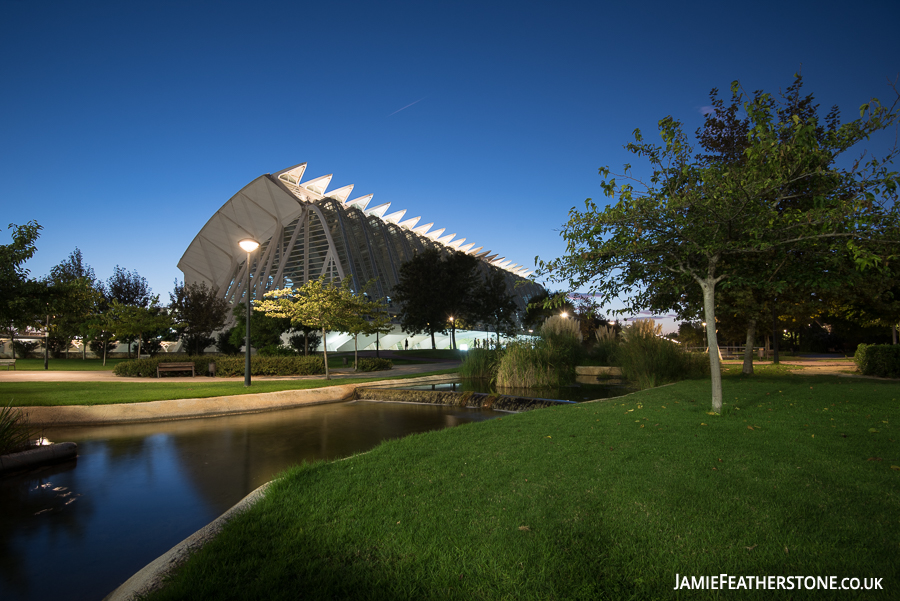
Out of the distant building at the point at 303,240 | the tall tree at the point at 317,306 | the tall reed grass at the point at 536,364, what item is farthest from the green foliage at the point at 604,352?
the distant building at the point at 303,240

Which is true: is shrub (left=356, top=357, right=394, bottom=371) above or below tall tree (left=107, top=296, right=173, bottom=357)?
below

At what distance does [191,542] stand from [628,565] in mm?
2931

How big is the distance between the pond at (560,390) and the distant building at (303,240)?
1104 inches

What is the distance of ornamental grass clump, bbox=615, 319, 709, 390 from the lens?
1423 centimetres

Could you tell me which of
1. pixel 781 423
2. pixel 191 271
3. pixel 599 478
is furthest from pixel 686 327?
pixel 191 271

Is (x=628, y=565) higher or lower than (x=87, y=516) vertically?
higher

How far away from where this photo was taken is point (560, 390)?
46.7ft

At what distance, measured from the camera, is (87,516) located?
15.0ft

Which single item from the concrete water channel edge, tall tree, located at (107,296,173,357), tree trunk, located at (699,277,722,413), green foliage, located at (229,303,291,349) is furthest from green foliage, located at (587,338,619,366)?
tall tree, located at (107,296,173,357)

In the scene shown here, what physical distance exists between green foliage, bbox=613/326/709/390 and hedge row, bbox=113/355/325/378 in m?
12.3

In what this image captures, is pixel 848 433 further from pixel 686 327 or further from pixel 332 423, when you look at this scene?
pixel 686 327

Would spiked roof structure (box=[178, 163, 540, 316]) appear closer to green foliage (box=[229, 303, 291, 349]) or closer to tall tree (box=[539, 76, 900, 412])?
green foliage (box=[229, 303, 291, 349])

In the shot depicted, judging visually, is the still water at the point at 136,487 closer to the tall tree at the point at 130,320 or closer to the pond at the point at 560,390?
the pond at the point at 560,390

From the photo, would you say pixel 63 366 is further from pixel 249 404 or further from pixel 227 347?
pixel 249 404
